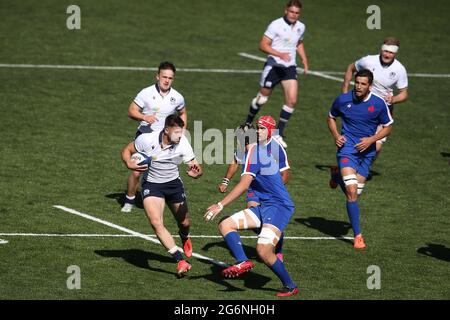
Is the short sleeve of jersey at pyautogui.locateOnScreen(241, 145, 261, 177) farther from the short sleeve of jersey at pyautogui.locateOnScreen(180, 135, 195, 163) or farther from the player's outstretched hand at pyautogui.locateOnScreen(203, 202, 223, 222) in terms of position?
the short sleeve of jersey at pyautogui.locateOnScreen(180, 135, 195, 163)

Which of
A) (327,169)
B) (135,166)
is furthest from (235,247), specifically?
(327,169)

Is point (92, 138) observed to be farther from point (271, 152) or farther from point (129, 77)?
point (271, 152)

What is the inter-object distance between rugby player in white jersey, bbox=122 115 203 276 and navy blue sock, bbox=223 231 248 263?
860mm

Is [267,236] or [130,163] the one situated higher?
[130,163]

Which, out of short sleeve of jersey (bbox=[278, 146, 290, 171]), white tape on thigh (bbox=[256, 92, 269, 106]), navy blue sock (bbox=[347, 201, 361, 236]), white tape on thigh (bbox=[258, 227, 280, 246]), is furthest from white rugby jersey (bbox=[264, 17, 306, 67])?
white tape on thigh (bbox=[258, 227, 280, 246])

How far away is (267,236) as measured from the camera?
15.0 metres

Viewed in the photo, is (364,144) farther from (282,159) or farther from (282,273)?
(282,273)

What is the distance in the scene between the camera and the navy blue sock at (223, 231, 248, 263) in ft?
49.6

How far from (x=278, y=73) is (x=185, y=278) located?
9.61 metres

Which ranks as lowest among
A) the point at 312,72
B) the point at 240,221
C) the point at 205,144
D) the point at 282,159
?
the point at 205,144

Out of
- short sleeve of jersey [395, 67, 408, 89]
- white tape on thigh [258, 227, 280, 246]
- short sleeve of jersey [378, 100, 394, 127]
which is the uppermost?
short sleeve of jersey [395, 67, 408, 89]

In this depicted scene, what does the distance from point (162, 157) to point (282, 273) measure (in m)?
2.71

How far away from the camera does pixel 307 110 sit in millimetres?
27062

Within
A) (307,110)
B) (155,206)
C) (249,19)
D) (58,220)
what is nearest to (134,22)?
(249,19)
